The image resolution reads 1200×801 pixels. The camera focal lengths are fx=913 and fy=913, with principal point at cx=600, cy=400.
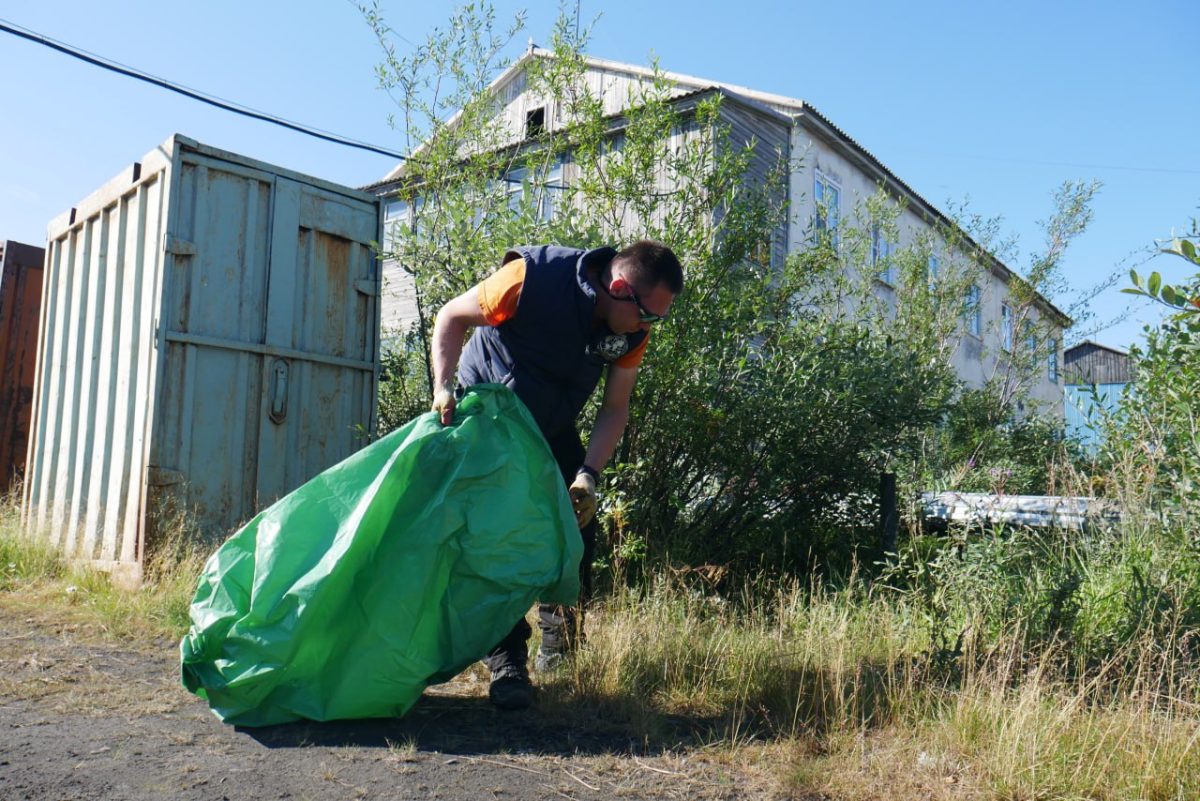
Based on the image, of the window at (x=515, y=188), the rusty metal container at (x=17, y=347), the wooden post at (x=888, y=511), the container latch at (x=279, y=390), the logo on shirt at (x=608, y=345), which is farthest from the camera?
the rusty metal container at (x=17, y=347)

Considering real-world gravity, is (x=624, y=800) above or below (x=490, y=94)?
below

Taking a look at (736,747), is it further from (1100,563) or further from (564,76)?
(564,76)

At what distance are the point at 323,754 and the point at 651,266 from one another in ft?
6.16

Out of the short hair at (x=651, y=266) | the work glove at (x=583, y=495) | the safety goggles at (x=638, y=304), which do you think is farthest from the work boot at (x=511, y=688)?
the short hair at (x=651, y=266)

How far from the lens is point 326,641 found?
2812 mm

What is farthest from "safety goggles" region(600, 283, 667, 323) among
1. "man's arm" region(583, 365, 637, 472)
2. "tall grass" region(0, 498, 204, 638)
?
"tall grass" region(0, 498, 204, 638)

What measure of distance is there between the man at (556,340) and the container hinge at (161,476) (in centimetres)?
263

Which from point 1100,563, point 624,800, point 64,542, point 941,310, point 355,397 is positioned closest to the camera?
point 624,800

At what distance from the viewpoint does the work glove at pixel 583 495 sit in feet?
10.9

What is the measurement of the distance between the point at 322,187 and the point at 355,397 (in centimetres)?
144

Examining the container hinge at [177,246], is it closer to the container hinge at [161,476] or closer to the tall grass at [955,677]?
the container hinge at [161,476]

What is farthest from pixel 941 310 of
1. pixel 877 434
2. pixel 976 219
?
pixel 877 434

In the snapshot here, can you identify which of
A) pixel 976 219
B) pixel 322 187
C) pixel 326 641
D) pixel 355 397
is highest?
pixel 976 219

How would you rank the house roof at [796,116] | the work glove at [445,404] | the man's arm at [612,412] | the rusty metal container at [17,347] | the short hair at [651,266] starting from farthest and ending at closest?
the house roof at [796,116] < the rusty metal container at [17,347] < the man's arm at [612,412] < the short hair at [651,266] < the work glove at [445,404]
